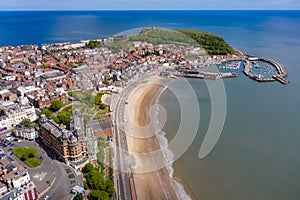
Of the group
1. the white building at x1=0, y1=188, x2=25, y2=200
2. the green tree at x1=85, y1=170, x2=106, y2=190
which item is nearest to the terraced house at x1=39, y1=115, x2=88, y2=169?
the green tree at x1=85, y1=170, x2=106, y2=190

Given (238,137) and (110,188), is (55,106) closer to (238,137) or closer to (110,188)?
(110,188)

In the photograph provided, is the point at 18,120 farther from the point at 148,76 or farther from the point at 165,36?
the point at 165,36

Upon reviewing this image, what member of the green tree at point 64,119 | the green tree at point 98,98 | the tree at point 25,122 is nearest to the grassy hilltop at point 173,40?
the green tree at point 98,98

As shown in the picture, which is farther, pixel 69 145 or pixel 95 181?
pixel 69 145

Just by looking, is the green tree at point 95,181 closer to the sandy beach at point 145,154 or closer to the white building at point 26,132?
the sandy beach at point 145,154

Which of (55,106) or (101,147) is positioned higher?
(55,106)

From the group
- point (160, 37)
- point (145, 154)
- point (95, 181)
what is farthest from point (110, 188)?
point (160, 37)
